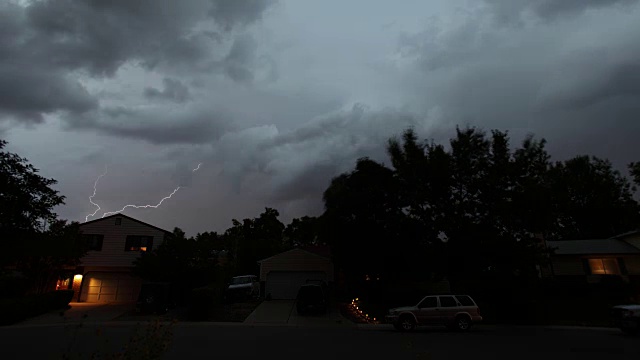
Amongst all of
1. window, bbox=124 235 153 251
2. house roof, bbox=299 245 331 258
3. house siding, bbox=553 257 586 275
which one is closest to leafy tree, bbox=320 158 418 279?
house roof, bbox=299 245 331 258

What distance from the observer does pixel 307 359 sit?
10148mm

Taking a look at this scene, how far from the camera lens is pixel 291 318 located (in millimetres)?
21125

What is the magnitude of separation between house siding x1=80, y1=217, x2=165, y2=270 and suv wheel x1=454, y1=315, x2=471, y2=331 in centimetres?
2477

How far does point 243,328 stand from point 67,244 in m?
16.1

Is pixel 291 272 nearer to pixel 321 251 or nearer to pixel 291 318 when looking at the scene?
pixel 321 251

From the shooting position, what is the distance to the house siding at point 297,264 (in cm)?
3209

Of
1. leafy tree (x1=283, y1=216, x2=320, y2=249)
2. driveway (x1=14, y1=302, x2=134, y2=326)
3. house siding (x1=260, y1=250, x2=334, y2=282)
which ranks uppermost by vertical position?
leafy tree (x1=283, y1=216, x2=320, y2=249)

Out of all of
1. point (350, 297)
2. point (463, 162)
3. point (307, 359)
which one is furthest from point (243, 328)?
point (463, 162)

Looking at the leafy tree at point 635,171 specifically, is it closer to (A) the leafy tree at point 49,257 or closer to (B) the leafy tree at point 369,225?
(B) the leafy tree at point 369,225

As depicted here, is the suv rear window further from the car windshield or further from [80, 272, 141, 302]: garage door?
[80, 272, 141, 302]: garage door

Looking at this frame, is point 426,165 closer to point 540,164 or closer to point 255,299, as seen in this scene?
point 540,164

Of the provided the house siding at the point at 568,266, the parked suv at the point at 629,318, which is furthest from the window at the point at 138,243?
the house siding at the point at 568,266

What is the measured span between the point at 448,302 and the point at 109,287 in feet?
90.9

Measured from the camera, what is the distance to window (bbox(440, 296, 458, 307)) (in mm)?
16781
